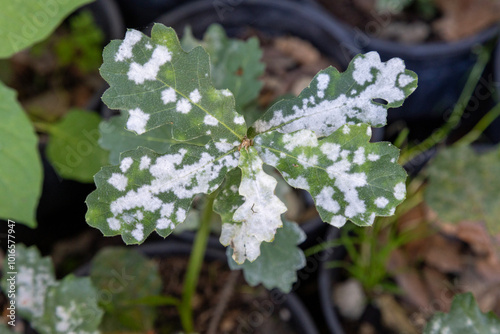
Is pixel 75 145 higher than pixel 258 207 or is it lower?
lower

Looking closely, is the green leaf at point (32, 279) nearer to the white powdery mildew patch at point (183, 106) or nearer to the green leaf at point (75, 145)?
the green leaf at point (75, 145)

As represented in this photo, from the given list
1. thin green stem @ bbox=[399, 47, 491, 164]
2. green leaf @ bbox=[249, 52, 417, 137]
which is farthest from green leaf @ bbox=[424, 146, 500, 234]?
green leaf @ bbox=[249, 52, 417, 137]

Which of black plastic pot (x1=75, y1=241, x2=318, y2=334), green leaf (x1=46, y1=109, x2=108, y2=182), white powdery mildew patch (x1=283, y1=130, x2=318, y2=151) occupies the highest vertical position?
white powdery mildew patch (x1=283, y1=130, x2=318, y2=151)

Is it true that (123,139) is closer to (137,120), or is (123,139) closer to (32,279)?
(137,120)

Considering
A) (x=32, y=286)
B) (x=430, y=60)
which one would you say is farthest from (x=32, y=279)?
(x=430, y=60)

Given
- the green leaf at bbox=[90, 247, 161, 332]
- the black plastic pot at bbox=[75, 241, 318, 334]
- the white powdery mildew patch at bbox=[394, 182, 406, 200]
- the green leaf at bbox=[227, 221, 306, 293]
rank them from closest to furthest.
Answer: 1. the white powdery mildew patch at bbox=[394, 182, 406, 200]
2. the green leaf at bbox=[227, 221, 306, 293]
3. the green leaf at bbox=[90, 247, 161, 332]
4. the black plastic pot at bbox=[75, 241, 318, 334]

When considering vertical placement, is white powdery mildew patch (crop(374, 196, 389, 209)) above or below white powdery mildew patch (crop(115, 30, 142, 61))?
below

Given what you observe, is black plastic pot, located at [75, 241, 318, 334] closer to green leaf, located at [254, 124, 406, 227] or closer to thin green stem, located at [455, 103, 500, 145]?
green leaf, located at [254, 124, 406, 227]
